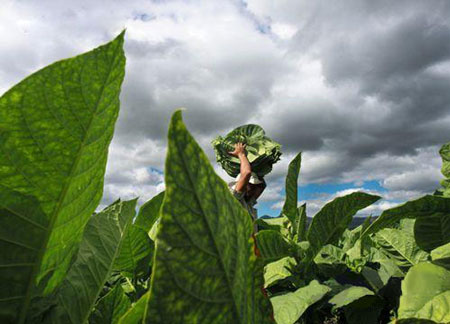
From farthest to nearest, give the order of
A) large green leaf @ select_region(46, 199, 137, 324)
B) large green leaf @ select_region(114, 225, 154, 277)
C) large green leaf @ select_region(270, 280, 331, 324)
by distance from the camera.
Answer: large green leaf @ select_region(270, 280, 331, 324) → large green leaf @ select_region(114, 225, 154, 277) → large green leaf @ select_region(46, 199, 137, 324)

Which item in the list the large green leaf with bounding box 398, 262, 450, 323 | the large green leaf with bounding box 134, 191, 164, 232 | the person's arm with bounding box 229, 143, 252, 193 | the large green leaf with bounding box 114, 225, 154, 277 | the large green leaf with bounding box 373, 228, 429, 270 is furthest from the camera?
the person's arm with bounding box 229, 143, 252, 193

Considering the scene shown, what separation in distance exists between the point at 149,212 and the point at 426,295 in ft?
3.12

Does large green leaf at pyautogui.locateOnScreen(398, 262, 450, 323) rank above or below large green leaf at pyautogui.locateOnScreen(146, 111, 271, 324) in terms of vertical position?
below

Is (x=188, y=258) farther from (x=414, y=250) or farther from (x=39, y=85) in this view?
(x=414, y=250)

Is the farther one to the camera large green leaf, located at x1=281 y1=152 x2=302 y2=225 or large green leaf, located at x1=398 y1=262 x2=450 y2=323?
large green leaf, located at x1=281 y1=152 x2=302 y2=225

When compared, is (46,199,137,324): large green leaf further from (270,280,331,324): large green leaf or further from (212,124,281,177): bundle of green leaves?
(212,124,281,177): bundle of green leaves

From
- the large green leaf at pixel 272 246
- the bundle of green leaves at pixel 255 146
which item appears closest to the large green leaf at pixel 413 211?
the large green leaf at pixel 272 246

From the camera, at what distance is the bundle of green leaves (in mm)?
4551

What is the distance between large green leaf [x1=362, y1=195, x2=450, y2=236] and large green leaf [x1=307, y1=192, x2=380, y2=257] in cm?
27

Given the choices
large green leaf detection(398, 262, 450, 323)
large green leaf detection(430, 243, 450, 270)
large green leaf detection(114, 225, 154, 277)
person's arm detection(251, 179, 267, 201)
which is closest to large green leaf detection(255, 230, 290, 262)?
large green leaf detection(114, 225, 154, 277)

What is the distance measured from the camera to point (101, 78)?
1.74ft

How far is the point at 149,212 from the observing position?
4.67ft

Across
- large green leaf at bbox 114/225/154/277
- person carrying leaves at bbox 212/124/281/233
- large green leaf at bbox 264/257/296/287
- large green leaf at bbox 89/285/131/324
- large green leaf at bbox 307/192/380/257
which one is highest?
person carrying leaves at bbox 212/124/281/233

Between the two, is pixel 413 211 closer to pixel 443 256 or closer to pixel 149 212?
pixel 443 256
